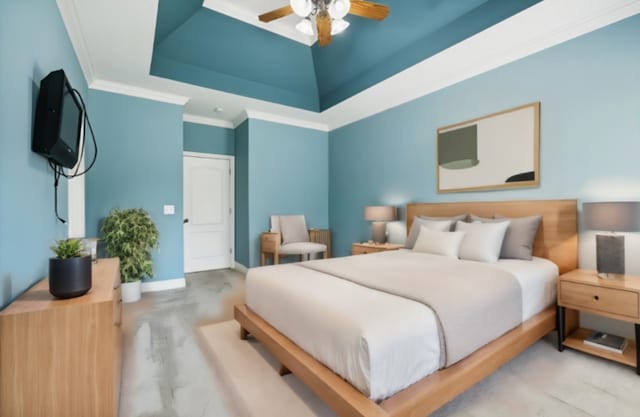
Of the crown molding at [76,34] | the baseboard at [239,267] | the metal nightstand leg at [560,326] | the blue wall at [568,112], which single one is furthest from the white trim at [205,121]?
the metal nightstand leg at [560,326]

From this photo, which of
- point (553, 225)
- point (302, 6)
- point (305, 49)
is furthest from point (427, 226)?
point (305, 49)

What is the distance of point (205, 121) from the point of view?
5.27 metres

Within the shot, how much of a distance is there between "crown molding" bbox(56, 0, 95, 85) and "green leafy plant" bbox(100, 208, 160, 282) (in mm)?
1643

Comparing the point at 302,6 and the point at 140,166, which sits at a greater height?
the point at 302,6

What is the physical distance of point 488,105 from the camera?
3.31 metres

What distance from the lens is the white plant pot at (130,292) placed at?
356 centimetres

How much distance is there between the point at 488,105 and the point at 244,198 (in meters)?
3.78

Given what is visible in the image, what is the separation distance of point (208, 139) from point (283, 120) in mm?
1404

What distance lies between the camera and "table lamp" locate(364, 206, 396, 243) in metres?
4.20

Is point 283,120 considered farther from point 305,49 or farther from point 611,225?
point 611,225

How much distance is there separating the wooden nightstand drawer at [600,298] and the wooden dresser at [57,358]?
3.01 meters

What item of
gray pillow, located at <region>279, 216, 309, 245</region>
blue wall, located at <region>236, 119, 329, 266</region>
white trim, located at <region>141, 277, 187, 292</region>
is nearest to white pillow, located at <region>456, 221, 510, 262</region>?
gray pillow, located at <region>279, 216, 309, 245</region>

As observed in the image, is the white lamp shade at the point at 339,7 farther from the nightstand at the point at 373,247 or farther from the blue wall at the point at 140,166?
the blue wall at the point at 140,166

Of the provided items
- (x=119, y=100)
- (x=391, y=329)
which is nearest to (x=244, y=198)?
(x=119, y=100)
